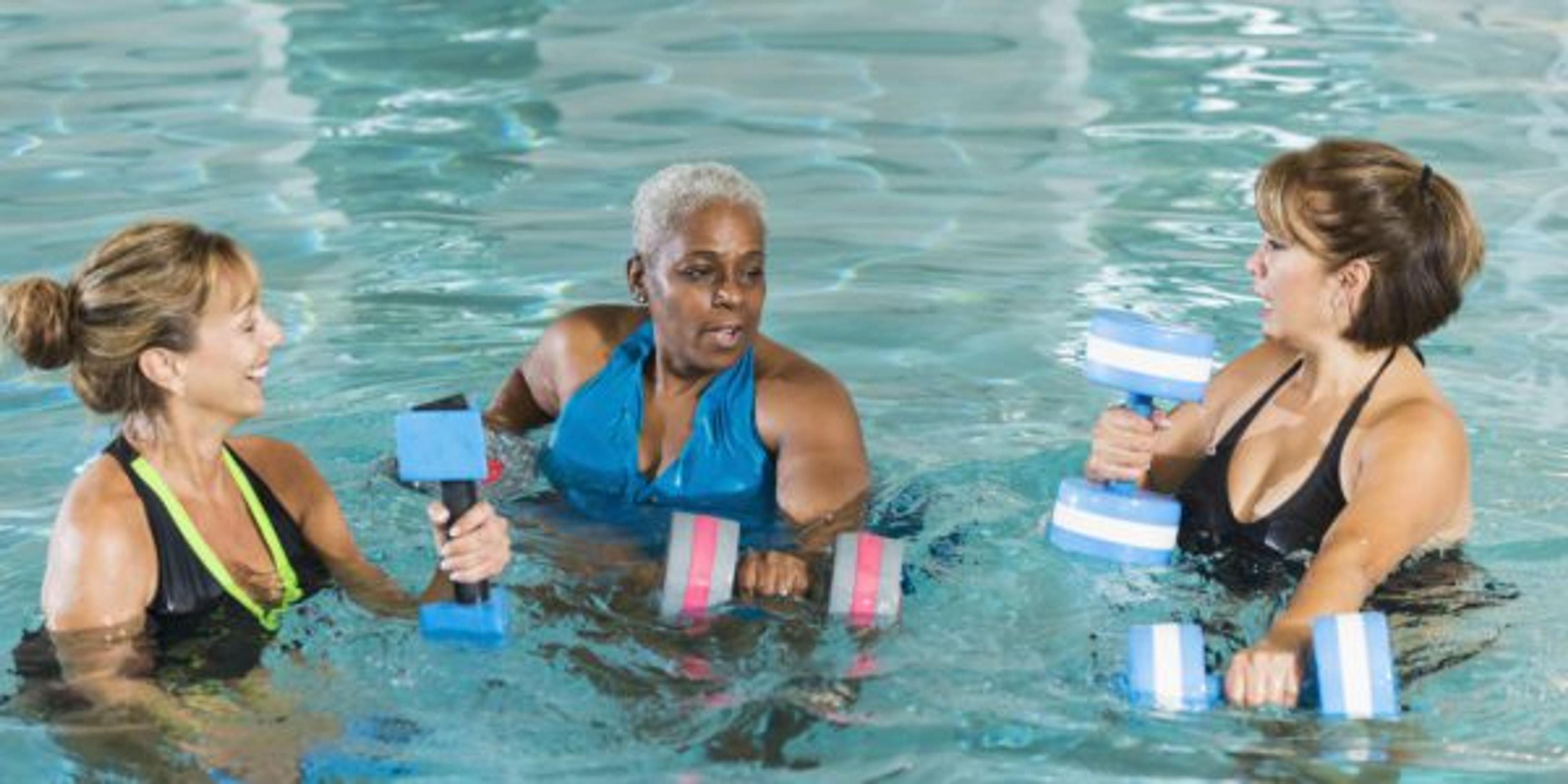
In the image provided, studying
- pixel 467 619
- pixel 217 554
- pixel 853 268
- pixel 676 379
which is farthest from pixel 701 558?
pixel 853 268

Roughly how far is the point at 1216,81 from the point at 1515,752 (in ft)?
21.8

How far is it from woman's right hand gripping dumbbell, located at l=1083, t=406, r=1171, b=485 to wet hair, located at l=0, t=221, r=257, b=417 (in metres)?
1.75

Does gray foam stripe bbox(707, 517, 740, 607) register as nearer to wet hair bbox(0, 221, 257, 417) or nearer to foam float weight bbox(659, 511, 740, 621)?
foam float weight bbox(659, 511, 740, 621)

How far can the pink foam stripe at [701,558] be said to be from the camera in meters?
5.01

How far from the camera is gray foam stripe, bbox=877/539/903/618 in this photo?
5055mm

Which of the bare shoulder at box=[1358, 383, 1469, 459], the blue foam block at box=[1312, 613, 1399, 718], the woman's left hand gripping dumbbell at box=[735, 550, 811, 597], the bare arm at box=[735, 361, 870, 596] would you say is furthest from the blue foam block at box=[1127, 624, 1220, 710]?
the bare arm at box=[735, 361, 870, 596]

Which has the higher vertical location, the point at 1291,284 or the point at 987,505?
the point at 1291,284

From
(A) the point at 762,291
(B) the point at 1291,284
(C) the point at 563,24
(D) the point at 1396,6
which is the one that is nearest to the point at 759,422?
(A) the point at 762,291

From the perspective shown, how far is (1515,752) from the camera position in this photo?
4.63 metres

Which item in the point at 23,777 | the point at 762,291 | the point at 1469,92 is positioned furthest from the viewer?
the point at 1469,92

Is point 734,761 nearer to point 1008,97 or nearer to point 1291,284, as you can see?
point 1291,284

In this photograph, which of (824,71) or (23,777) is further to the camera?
(824,71)

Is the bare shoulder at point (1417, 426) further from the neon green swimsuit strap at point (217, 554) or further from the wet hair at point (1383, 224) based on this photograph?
the neon green swimsuit strap at point (217, 554)

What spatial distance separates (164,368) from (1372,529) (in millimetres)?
2306
